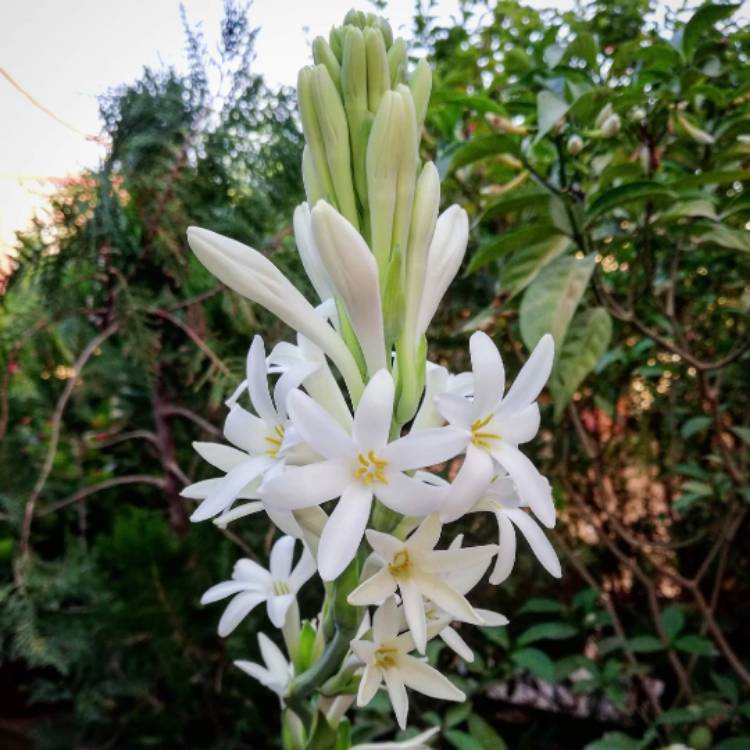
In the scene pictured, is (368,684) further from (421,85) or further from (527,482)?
(421,85)

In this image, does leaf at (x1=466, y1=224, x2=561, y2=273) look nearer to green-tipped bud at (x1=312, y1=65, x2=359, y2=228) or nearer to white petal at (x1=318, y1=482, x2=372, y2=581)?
green-tipped bud at (x1=312, y1=65, x2=359, y2=228)

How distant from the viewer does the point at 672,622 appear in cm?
89

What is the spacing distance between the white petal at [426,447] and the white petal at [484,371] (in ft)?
0.11

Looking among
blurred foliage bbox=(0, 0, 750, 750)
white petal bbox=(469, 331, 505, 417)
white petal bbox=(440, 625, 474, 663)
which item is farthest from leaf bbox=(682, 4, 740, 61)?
white petal bbox=(440, 625, 474, 663)

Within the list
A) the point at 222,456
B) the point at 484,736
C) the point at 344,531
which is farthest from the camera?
the point at 484,736

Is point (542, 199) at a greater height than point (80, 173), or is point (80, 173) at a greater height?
point (80, 173)

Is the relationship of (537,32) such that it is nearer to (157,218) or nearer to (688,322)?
(688,322)

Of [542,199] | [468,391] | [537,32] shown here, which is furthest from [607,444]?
[468,391]

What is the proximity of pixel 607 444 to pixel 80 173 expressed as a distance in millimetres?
1045

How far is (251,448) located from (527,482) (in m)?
0.18

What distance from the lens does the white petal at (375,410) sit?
323mm

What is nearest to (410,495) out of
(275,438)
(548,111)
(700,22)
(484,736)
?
(275,438)

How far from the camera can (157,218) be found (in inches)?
35.8

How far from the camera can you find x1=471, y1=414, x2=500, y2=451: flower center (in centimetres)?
35
